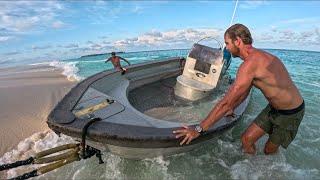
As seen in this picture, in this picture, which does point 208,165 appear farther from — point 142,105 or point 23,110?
point 23,110

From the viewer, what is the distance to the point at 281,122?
398 centimetres

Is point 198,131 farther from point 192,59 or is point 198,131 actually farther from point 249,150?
point 192,59

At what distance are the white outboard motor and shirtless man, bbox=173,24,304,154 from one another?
2.08m

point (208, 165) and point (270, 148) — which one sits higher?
point (270, 148)

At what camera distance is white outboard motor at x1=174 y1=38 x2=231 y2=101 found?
20.3ft

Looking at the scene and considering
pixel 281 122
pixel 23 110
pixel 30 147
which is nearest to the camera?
pixel 281 122

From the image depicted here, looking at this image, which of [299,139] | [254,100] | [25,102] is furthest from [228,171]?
[25,102]

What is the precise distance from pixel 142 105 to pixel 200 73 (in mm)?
1342

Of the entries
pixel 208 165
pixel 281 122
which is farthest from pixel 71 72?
pixel 281 122

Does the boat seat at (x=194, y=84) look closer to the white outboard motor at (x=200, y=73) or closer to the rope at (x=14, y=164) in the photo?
the white outboard motor at (x=200, y=73)

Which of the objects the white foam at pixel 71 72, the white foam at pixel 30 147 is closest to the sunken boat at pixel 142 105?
the white foam at pixel 30 147

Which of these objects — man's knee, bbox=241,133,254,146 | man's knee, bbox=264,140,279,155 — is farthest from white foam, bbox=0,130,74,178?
man's knee, bbox=264,140,279,155

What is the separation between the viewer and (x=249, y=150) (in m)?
4.44

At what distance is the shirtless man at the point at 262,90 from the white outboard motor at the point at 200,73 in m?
2.08
